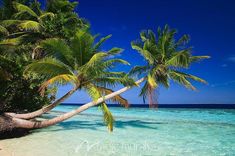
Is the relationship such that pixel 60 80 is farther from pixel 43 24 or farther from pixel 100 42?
pixel 43 24

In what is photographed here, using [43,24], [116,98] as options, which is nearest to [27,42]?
[43,24]

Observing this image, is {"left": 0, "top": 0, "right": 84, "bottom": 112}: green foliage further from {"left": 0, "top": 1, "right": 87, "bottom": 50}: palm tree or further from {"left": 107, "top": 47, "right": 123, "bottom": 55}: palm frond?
{"left": 107, "top": 47, "right": 123, "bottom": 55}: palm frond

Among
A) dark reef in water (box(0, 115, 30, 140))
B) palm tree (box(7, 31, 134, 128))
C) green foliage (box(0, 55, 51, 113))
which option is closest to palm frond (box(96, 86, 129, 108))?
palm tree (box(7, 31, 134, 128))

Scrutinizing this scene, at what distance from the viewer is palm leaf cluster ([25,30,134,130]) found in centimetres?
920

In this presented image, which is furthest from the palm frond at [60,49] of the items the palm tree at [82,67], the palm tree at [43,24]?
the palm tree at [43,24]

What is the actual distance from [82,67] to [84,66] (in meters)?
0.11

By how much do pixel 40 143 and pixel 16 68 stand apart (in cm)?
338

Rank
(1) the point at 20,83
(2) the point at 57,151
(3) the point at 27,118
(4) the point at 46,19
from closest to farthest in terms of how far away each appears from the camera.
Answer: (2) the point at 57,151 < (3) the point at 27,118 < (1) the point at 20,83 < (4) the point at 46,19

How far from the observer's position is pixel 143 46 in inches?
481

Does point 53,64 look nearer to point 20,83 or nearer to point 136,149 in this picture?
point 20,83

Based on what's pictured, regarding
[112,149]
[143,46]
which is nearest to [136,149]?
[112,149]

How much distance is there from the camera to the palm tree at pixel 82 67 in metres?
9.22

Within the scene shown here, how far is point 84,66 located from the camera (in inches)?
362

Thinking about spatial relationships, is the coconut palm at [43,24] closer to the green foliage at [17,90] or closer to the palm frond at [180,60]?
the green foliage at [17,90]
